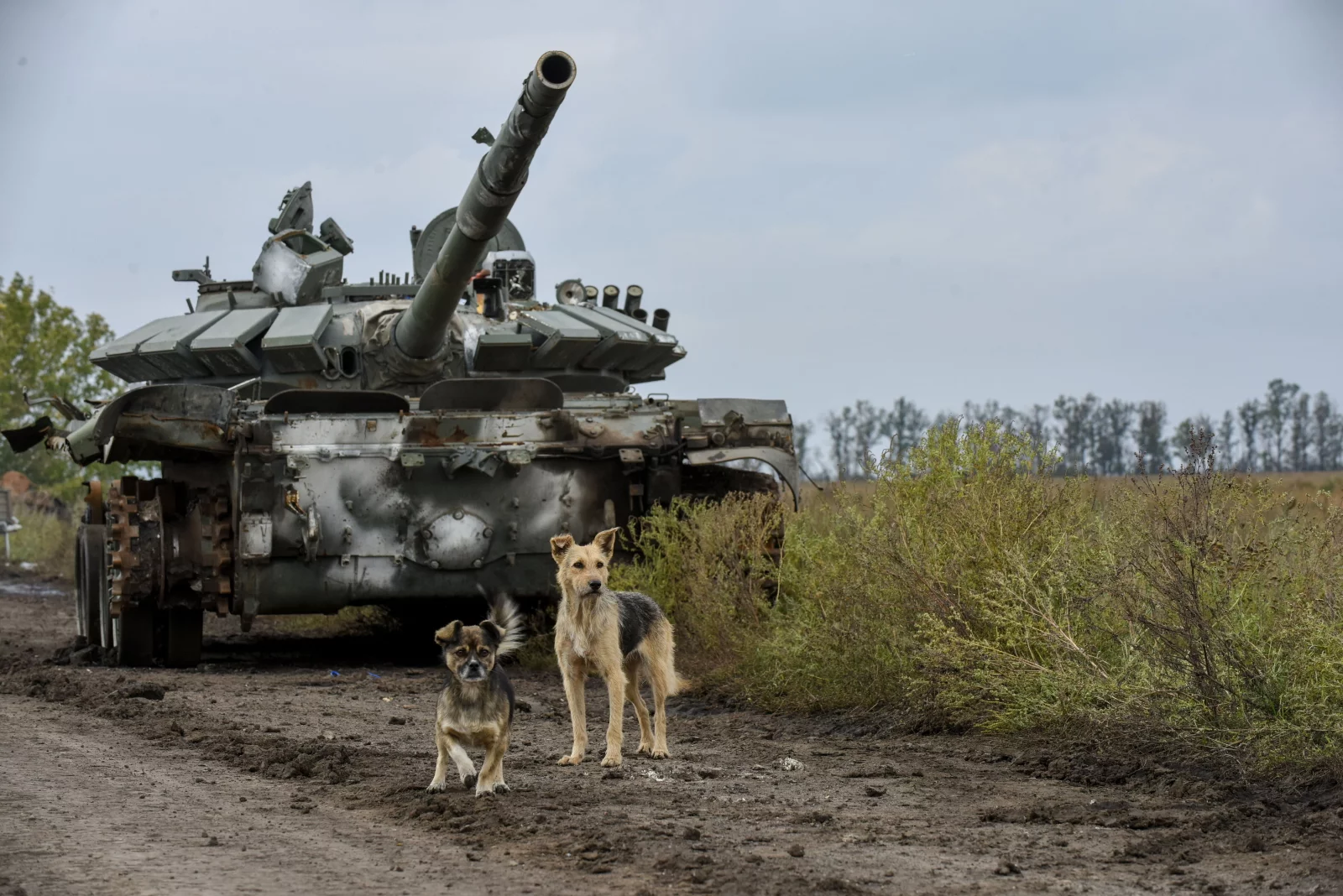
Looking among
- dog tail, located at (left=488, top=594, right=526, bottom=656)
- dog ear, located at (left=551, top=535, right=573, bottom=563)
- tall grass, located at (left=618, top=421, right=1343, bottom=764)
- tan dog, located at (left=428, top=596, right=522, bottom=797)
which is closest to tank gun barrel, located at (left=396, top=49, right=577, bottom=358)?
tall grass, located at (left=618, top=421, right=1343, bottom=764)

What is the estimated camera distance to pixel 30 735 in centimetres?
887

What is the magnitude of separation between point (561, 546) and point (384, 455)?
4.19 metres

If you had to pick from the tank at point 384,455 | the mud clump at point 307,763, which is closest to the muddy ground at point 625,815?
the mud clump at point 307,763

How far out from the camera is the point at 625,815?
247 inches

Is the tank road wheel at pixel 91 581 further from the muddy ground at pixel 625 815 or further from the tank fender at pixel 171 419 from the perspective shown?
the muddy ground at pixel 625 815

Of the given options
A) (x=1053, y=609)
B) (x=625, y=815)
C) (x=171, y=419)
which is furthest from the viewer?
(x=171, y=419)

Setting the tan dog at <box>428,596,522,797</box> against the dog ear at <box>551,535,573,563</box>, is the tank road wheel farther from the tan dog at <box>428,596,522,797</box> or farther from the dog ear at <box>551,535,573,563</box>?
the tan dog at <box>428,596,522,797</box>

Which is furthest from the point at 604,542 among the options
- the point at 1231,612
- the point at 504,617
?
A: the point at 1231,612

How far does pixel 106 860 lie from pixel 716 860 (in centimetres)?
182

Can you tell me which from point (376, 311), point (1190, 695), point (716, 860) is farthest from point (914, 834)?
point (376, 311)

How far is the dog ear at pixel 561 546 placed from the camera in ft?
26.1

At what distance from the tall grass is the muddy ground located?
12.9 inches

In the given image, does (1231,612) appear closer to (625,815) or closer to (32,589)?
(625,815)

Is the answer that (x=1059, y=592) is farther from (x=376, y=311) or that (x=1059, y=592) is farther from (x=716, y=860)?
(x=376, y=311)
